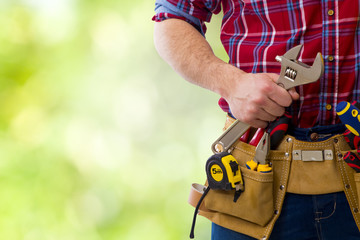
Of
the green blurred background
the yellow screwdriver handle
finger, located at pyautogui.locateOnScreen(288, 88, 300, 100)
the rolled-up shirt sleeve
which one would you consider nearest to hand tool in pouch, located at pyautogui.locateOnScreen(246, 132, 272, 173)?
the yellow screwdriver handle

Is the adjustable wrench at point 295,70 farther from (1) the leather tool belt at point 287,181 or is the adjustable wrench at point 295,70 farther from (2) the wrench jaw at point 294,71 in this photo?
(1) the leather tool belt at point 287,181

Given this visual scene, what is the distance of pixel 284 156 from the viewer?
101 cm

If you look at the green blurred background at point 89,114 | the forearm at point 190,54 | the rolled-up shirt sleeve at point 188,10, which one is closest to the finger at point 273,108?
the forearm at point 190,54

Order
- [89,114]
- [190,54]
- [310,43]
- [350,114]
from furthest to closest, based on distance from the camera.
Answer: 1. [89,114]
2. [190,54]
3. [310,43]
4. [350,114]

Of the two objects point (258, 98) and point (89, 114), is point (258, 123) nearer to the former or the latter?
point (258, 98)

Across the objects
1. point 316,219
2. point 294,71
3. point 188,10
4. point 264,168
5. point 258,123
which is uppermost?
point 188,10

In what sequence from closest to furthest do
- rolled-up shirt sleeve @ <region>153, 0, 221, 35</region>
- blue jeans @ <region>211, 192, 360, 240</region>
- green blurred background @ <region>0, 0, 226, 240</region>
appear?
blue jeans @ <region>211, 192, 360, 240</region>, rolled-up shirt sleeve @ <region>153, 0, 221, 35</region>, green blurred background @ <region>0, 0, 226, 240</region>

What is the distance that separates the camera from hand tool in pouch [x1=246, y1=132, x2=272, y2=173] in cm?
100

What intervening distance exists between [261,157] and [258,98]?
0.15 metres

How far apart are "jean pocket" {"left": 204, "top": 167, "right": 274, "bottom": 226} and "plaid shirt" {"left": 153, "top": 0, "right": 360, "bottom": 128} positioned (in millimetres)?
154

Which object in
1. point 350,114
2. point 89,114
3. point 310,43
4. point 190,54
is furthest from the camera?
point 89,114

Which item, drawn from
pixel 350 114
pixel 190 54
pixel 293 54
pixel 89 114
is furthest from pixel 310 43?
pixel 89 114

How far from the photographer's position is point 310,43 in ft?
3.24

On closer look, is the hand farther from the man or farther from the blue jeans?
the blue jeans
